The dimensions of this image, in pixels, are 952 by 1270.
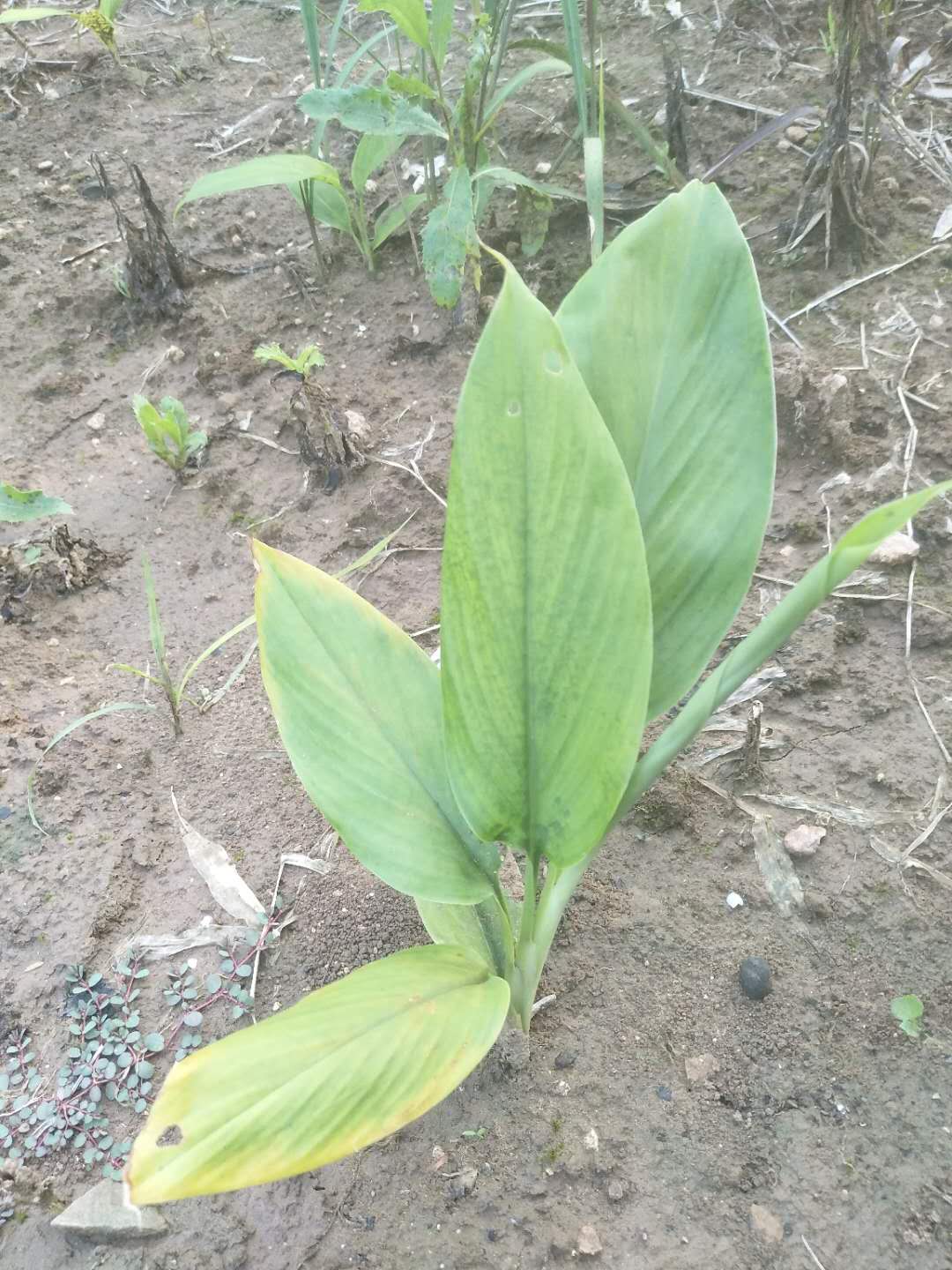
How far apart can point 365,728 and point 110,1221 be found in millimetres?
457

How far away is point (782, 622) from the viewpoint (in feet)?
1.78

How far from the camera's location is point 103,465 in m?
1.53

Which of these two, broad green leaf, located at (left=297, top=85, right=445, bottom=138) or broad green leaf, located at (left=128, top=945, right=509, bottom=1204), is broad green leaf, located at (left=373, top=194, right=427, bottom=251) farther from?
broad green leaf, located at (left=128, top=945, right=509, bottom=1204)

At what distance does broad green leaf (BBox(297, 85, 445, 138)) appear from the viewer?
1243 mm

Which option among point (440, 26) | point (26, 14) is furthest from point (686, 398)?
point (26, 14)

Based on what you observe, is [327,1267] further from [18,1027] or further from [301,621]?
[301,621]

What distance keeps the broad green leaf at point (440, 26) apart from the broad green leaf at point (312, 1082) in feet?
4.15

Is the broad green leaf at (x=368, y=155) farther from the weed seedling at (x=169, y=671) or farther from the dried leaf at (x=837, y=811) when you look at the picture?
the dried leaf at (x=837, y=811)

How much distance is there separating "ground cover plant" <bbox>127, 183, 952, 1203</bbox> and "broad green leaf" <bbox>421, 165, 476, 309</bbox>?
0.60 meters

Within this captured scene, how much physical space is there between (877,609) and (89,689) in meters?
1.00

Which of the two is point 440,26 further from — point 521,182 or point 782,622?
point 782,622

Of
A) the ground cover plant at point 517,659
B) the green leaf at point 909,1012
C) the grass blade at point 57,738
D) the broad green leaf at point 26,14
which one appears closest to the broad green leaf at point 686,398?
the ground cover plant at point 517,659

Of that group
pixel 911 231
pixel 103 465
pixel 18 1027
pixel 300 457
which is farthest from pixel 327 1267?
pixel 911 231

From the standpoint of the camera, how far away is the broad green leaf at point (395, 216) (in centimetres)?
157
